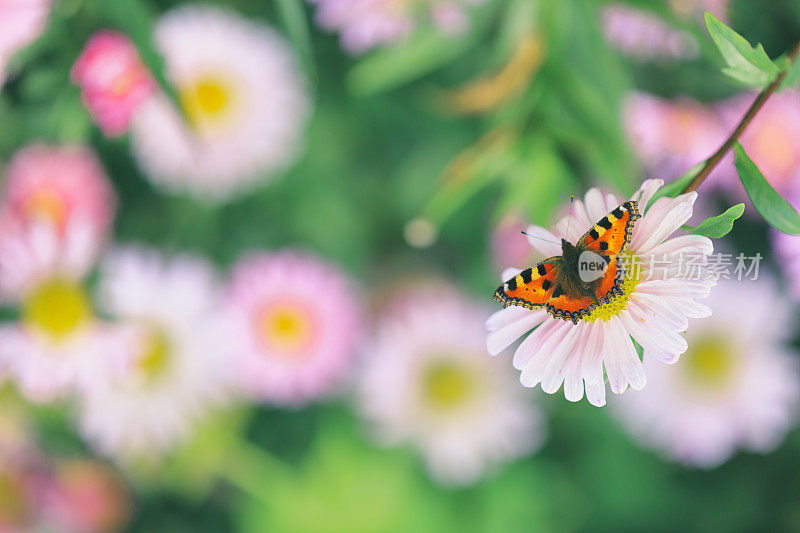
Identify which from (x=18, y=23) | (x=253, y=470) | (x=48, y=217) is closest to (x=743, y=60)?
(x=18, y=23)

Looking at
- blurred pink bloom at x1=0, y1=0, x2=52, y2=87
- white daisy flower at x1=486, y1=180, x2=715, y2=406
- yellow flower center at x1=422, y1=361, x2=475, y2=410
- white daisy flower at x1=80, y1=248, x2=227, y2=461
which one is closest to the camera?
white daisy flower at x1=486, y1=180, x2=715, y2=406

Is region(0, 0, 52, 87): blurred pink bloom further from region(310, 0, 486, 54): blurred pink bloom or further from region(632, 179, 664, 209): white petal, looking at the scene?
region(632, 179, 664, 209): white petal

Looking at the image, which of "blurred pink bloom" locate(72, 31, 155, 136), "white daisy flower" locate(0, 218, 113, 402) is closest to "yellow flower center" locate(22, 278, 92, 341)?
"white daisy flower" locate(0, 218, 113, 402)

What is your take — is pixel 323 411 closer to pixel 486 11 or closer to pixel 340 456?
pixel 340 456

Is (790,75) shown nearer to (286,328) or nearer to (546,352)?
(546,352)

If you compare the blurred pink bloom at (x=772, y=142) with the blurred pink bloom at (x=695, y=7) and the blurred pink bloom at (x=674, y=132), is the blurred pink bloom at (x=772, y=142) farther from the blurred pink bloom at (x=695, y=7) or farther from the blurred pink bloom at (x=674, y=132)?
the blurred pink bloom at (x=695, y=7)

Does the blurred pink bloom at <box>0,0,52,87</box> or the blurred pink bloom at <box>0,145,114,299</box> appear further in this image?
the blurred pink bloom at <box>0,145,114,299</box>

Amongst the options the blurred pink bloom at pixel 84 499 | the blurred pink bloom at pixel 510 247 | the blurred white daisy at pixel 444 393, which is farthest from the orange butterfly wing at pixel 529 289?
the blurred pink bloom at pixel 84 499
